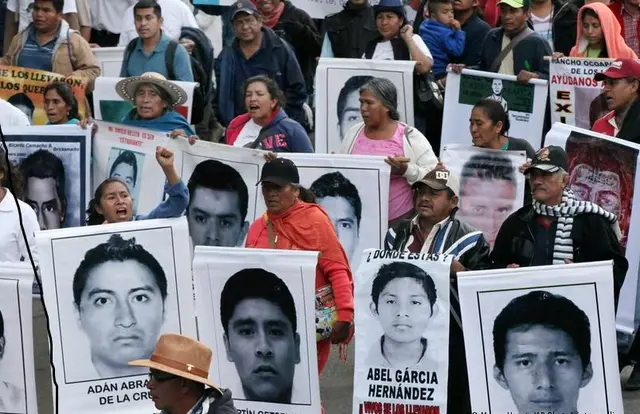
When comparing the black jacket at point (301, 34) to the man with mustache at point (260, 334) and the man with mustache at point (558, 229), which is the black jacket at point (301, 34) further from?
the man with mustache at point (558, 229)

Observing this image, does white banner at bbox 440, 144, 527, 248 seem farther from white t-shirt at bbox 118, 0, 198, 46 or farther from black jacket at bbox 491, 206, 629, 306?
white t-shirt at bbox 118, 0, 198, 46

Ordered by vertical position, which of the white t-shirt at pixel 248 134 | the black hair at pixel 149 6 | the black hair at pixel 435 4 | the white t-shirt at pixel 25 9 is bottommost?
the white t-shirt at pixel 248 134

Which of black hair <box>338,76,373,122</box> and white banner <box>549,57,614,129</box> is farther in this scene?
black hair <box>338,76,373,122</box>

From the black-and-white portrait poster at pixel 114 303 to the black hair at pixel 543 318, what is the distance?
1.94 meters

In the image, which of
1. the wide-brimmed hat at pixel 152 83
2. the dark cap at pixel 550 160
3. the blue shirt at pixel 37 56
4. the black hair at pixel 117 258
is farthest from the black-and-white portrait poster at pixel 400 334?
the blue shirt at pixel 37 56

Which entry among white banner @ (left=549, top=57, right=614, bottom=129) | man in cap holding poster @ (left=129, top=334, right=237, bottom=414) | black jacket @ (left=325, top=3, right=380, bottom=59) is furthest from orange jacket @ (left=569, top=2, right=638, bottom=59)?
man in cap holding poster @ (left=129, top=334, right=237, bottom=414)

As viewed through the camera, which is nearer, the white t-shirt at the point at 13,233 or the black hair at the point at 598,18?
the white t-shirt at the point at 13,233

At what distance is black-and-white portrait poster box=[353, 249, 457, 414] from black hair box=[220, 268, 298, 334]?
0.43 meters

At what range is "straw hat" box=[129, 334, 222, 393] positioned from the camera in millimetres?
7398

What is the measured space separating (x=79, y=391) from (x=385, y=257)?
79.4 inches

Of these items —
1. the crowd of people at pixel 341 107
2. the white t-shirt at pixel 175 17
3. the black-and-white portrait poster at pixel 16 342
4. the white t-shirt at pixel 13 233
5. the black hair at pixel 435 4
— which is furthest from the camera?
the white t-shirt at pixel 175 17

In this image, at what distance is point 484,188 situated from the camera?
1242cm

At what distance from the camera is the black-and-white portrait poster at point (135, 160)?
504 inches

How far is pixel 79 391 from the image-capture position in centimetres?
1052
